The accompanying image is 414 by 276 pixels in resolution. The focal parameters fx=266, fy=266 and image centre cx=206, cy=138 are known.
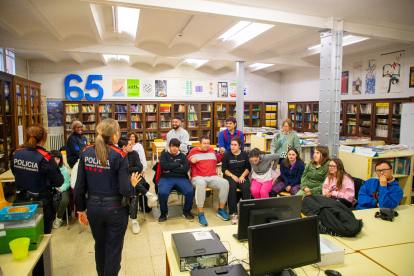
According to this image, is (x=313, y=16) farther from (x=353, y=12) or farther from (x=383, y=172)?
(x=383, y=172)

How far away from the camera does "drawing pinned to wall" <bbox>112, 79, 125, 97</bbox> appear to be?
29.5ft

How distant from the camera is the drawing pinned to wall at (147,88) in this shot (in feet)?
30.5

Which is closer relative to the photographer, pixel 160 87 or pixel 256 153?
pixel 256 153

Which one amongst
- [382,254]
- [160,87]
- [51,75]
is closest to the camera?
[382,254]

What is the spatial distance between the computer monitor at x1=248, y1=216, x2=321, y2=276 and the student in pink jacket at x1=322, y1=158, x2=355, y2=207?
202cm

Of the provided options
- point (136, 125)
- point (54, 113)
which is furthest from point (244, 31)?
point (54, 113)

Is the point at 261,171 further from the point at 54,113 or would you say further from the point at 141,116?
the point at 54,113

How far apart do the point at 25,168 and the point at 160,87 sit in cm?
729

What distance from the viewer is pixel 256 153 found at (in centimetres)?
434

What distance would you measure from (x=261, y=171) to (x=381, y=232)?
7.04 ft

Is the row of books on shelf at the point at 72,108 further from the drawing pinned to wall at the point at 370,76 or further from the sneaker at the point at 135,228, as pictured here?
the drawing pinned to wall at the point at 370,76

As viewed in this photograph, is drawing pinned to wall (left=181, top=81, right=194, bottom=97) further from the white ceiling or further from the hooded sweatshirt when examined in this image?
the hooded sweatshirt

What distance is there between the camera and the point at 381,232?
244 cm

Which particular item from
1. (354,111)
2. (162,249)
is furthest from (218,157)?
(354,111)
